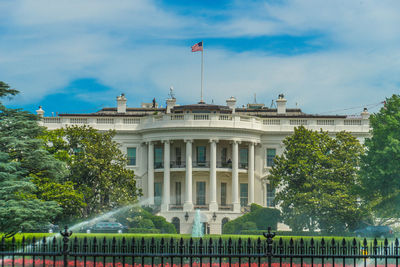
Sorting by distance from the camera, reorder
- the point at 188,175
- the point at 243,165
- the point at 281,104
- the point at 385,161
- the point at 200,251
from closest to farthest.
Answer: the point at 200,251 < the point at 385,161 < the point at 188,175 < the point at 243,165 < the point at 281,104

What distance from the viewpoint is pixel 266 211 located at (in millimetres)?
64375

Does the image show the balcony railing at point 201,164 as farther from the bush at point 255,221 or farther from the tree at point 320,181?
the tree at point 320,181

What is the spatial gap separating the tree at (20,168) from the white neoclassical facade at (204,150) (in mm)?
35411

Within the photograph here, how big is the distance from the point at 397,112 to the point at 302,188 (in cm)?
1389

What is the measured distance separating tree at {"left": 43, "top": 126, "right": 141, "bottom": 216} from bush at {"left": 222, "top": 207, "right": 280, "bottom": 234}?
950 cm

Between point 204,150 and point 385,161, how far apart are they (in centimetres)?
3098

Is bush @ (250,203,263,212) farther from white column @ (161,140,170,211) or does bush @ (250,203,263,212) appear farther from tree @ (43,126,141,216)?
tree @ (43,126,141,216)

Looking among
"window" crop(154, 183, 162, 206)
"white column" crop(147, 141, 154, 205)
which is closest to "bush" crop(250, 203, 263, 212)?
"window" crop(154, 183, 162, 206)

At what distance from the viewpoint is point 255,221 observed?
2566 inches

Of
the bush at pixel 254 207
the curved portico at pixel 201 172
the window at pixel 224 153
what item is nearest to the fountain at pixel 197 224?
the curved portico at pixel 201 172

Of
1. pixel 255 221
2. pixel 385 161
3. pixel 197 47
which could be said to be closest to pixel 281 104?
pixel 197 47

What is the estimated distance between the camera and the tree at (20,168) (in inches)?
1299

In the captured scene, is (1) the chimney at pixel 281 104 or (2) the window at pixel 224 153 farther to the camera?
(1) the chimney at pixel 281 104

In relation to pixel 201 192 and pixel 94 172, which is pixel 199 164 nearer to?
pixel 201 192
